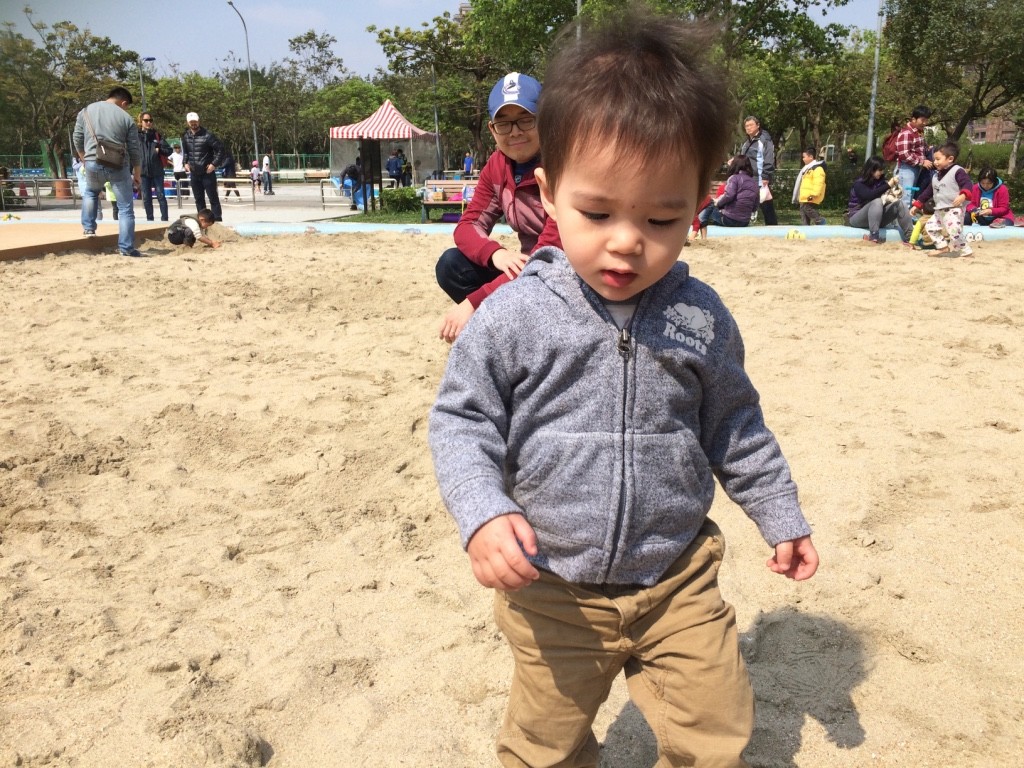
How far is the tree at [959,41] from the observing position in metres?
18.3

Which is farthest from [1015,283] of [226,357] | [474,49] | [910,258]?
[474,49]

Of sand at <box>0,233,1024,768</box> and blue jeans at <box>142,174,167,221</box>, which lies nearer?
sand at <box>0,233,1024,768</box>

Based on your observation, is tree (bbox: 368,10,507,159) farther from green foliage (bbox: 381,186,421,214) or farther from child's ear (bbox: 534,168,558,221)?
child's ear (bbox: 534,168,558,221)

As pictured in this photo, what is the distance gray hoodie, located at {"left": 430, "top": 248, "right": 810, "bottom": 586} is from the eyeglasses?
3.98 ft

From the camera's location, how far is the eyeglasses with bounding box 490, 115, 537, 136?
103 inches

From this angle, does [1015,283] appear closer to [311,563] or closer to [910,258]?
[910,258]

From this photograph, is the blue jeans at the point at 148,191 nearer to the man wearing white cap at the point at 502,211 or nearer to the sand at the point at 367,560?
the sand at the point at 367,560

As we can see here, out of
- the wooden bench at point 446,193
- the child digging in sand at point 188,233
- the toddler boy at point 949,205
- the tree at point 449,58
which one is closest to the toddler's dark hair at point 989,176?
the toddler boy at point 949,205

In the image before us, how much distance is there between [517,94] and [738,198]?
9472 millimetres

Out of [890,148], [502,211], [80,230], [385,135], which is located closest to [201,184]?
[80,230]

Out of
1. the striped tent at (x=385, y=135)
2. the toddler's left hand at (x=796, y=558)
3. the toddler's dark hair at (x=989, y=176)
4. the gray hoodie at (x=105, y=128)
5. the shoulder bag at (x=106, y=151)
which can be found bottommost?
the toddler's left hand at (x=796, y=558)

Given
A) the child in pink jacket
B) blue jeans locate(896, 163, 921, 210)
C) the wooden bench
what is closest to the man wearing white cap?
blue jeans locate(896, 163, 921, 210)

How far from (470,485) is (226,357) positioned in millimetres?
4039

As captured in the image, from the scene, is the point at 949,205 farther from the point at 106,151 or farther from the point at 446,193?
the point at 106,151
